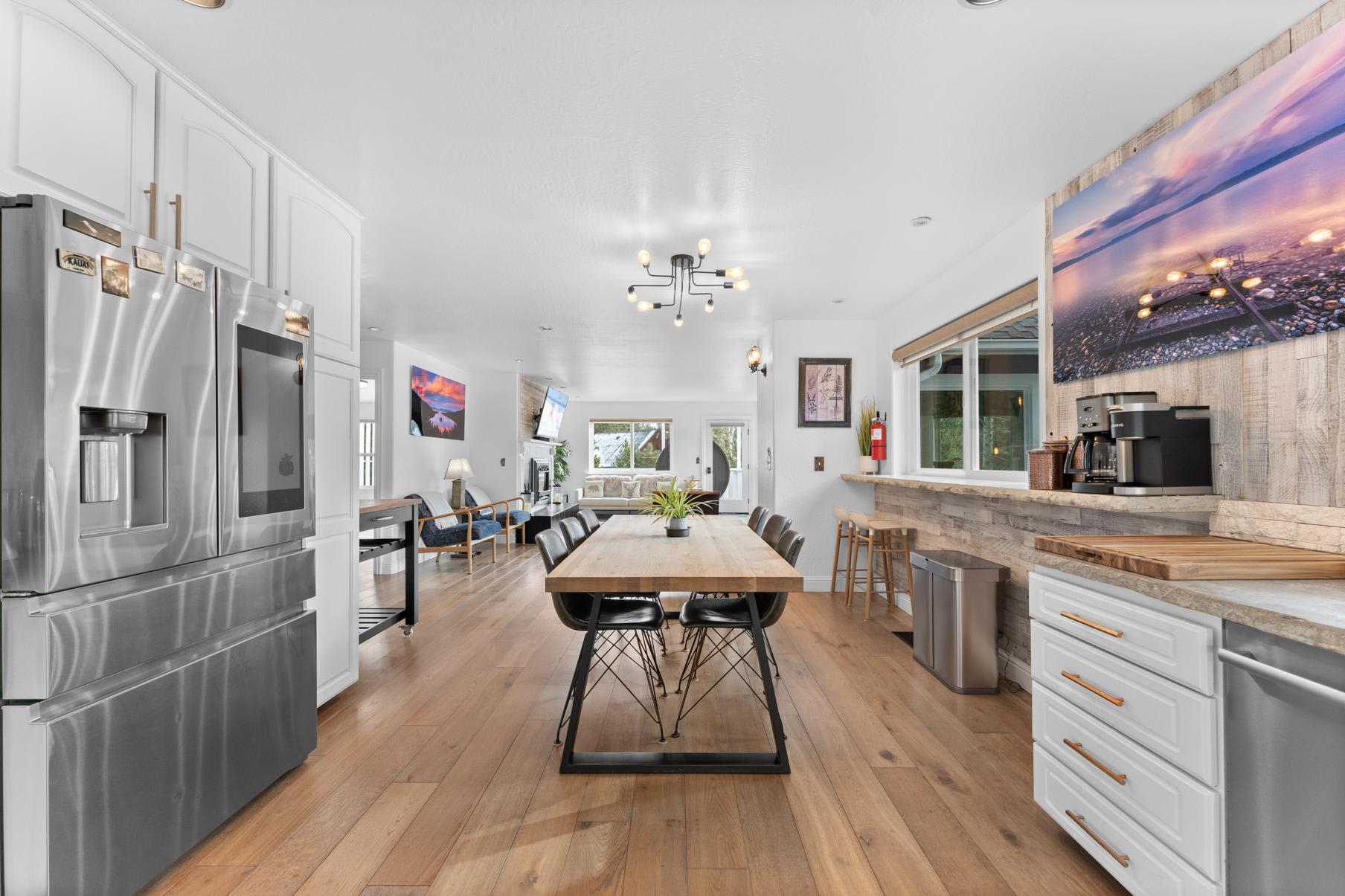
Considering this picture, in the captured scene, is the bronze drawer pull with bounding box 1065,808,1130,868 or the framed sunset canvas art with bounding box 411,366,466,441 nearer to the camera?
the bronze drawer pull with bounding box 1065,808,1130,868

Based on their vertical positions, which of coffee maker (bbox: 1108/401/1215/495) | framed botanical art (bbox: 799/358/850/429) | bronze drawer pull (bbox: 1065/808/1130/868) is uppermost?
framed botanical art (bbox: 799/358/850/429)

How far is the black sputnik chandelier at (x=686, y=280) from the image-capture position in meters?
3.48

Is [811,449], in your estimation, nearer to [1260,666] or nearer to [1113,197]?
[1113,197]

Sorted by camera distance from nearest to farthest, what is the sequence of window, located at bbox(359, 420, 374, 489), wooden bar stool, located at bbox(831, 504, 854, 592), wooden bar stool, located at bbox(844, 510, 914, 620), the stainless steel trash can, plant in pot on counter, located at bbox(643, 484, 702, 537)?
the stainless steel trash can → plant in pot on counter, located at bbox(643, 484, 702, 537) → wooden bar stool, located at bbox(844, 510, 914, 620) → wooden bar stool, located at bbox(831, 504, 854, 592) → window, located at bbox(359, 420, 374, 489)

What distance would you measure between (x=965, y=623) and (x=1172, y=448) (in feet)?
4.58

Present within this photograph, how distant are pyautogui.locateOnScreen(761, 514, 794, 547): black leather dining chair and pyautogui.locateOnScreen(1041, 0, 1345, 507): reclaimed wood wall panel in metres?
1.84

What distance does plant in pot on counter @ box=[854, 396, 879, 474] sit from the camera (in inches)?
207

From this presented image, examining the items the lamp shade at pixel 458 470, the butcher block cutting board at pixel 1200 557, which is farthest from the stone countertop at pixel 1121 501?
the lamp shade at pixel 458 470

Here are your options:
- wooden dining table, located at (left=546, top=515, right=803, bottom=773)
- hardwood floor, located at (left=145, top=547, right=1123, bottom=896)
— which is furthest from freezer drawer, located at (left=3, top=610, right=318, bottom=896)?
wooden dining table, located at (left=546, top=515, right=803, bottom=773)

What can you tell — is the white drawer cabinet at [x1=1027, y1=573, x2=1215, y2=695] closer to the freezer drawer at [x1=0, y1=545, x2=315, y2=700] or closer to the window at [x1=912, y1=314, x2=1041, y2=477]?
the window at [x1=912, y1=314, x2=1041, y2=477]

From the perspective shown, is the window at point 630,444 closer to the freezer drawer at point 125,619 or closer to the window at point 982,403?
the window at point 982,403

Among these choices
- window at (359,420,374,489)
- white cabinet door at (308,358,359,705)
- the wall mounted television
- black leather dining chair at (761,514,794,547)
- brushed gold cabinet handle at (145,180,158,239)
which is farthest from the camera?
the wall mounted television

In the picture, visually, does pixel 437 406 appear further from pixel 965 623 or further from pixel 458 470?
pixel 965 623

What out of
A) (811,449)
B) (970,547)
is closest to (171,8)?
(970,547)
